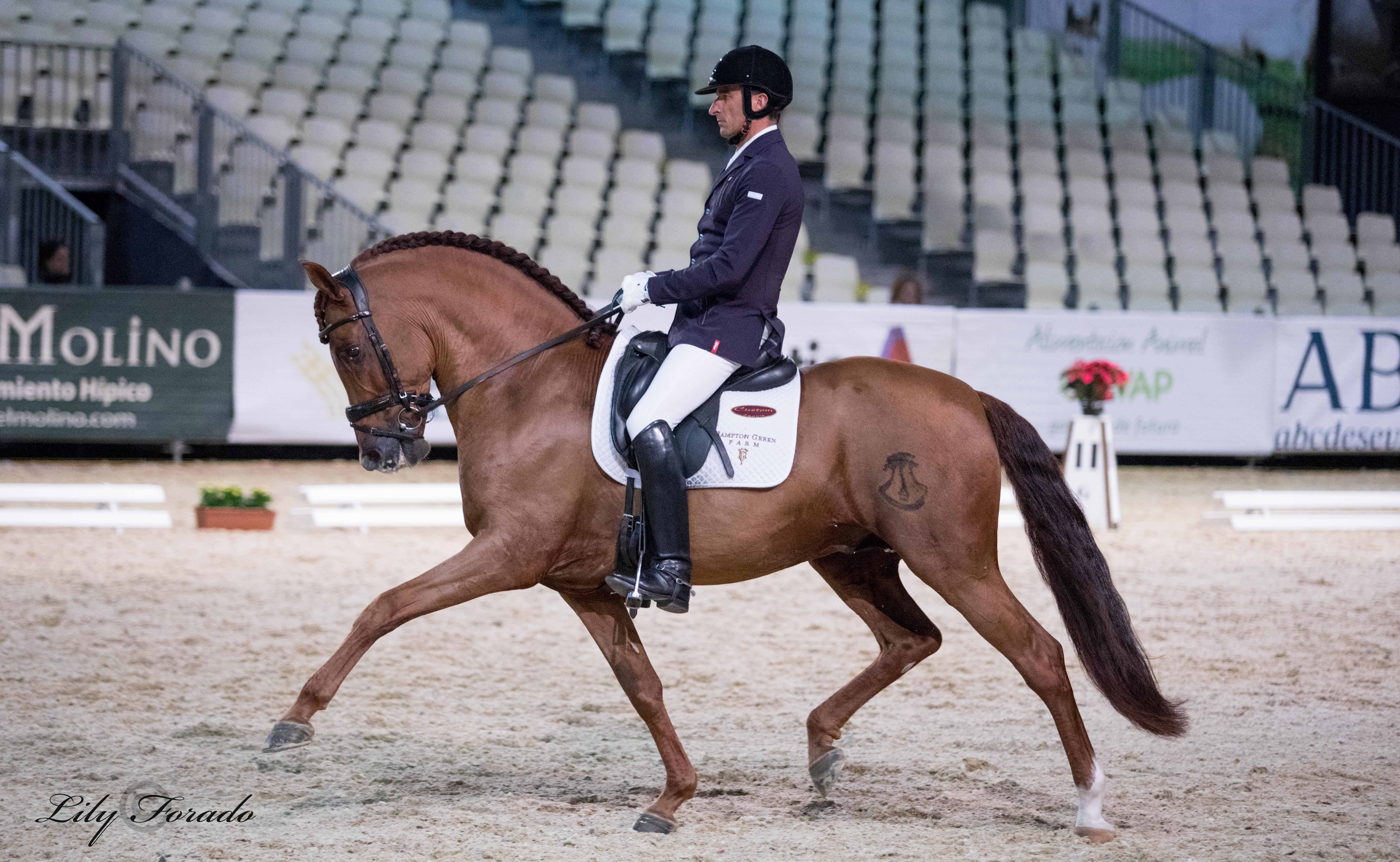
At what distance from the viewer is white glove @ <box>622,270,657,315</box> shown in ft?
13.1

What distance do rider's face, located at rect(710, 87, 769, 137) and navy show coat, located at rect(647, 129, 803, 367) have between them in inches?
3.2

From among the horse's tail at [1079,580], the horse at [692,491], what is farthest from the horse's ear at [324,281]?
the horse's tail at [1079,580]

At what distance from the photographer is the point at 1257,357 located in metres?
13.4

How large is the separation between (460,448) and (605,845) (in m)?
1.33

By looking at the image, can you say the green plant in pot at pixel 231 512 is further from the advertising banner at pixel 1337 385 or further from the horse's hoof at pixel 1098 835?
the advertising banner at pixel 1337 385

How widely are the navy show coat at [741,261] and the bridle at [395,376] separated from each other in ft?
0.80

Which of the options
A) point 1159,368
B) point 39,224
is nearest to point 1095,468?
point 1159,368

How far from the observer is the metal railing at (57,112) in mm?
13945

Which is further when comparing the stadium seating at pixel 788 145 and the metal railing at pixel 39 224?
the stadium seating at pixel 788 145

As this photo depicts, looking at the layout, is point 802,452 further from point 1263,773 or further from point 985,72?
point 985,72

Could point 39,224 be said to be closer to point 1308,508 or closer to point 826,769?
point 826,769

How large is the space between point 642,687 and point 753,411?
0.98m

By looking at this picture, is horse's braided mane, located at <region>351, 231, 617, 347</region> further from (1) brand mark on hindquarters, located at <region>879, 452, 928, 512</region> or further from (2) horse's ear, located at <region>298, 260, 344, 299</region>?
(1) brand mark on hindquarters, located at <region>879, 452, 928, 512</region>

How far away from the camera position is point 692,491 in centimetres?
407
